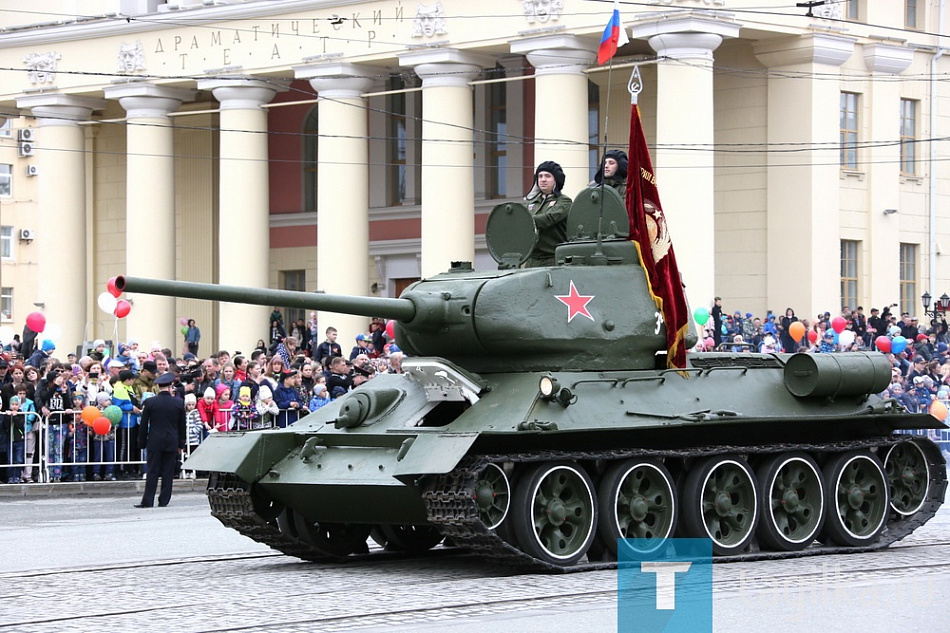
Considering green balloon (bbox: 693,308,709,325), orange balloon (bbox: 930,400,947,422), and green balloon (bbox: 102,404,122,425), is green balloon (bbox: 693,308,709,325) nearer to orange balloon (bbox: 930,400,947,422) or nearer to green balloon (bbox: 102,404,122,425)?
orange balloon (bbox: 930,400,947,422)

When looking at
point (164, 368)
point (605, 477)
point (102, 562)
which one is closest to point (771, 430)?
point (605, 477)

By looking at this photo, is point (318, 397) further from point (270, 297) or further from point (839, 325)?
point (270, 297)

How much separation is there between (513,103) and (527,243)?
27878mm

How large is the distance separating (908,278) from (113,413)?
22207 mm

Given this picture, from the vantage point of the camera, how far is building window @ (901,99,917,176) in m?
39.8

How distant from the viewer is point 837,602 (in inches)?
458

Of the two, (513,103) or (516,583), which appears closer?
(516,583)

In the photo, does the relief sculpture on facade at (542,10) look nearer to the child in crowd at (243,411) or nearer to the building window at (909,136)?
the building window at (909,136)

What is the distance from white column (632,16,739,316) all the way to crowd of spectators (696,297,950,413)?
1355 millimetres

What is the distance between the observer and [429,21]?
125 ft

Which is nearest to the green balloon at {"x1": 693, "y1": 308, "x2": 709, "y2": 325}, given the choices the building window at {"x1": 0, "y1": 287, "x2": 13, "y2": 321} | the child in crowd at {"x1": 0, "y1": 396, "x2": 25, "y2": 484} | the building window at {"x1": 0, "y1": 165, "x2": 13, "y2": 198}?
the child in crowd at {"x1": 0, "y1": 396, "x2": 25, "y2": 484}

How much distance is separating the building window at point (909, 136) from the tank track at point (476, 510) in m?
24.8

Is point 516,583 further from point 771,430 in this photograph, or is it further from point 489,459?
point 771,430

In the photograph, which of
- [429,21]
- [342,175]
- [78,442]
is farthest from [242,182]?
[78,442]
